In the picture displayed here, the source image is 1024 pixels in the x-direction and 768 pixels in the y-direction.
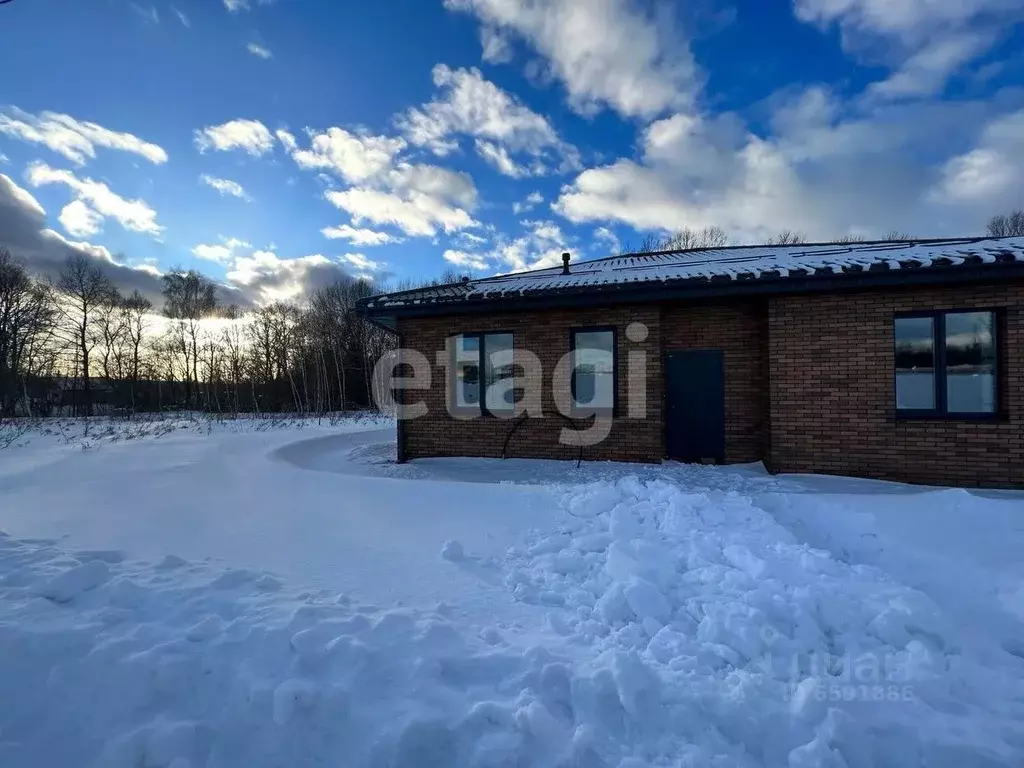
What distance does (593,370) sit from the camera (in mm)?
8180

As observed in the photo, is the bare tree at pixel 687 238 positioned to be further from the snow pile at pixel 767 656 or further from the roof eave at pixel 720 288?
the snow pile at pixel 767 656

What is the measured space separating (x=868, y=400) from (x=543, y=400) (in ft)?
16.4

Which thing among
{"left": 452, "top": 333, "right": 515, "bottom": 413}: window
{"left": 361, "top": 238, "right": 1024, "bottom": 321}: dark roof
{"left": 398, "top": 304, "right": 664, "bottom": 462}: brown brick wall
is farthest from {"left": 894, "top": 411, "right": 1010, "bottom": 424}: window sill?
{"left": 452, "top": 333, "right": 515, "bottom": 413}: window

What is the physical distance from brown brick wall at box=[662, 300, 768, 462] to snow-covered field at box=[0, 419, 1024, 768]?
2928 millimetres

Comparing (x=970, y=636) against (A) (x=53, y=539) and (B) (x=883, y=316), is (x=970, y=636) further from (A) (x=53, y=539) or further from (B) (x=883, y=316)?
(A) (x=53, y=539)

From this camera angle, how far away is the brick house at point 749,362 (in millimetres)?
6371

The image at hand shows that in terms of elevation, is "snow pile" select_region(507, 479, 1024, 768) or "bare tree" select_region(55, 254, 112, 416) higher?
"bare tree" select_region(55, 254, 112, 416)

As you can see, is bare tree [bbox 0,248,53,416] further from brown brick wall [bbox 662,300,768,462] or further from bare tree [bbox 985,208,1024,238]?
bare tree [bbox 985,208,1024,238]

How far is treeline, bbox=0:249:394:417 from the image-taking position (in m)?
24.0

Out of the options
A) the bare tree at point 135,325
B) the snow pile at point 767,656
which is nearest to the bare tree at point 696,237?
the snow pile at point 767,656

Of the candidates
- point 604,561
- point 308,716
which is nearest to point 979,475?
point 604,561

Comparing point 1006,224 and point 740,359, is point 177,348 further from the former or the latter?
point 1006,224

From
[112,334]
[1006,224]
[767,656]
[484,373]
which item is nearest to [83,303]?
[112,334]

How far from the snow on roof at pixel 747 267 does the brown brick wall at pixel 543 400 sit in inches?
19.9
